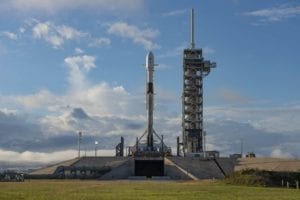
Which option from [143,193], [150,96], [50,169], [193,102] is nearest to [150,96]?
[150,96]

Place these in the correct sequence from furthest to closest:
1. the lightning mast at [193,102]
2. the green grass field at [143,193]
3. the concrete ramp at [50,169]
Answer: the lightning mast at [193,102] → the concrete ramp at [50,169] → the green grass field at [143,193]

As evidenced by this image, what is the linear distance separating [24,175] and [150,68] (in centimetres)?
3959

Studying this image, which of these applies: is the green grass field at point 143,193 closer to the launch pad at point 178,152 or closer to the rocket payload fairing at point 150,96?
the launch pad at point 178,152

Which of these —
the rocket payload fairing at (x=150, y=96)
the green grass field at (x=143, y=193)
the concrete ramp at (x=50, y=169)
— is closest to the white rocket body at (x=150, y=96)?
the rocket payload fairing at (x=150, y=96)

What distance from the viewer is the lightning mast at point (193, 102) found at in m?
150

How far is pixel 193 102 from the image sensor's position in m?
150

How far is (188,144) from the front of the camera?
15050cm

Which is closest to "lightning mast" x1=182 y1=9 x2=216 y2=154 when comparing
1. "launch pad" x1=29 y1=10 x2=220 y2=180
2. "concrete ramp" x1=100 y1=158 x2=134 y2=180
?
"launch pad" x1=29 y1=10 x2=220 y2=180

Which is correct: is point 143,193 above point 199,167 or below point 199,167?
below

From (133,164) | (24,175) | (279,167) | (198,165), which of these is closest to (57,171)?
(24,175)

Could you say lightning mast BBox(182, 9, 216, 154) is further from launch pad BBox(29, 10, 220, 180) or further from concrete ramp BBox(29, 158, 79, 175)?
concrete ramp BBox(29, 158, 79, 175)

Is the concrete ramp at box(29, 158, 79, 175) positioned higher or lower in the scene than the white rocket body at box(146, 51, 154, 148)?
lower

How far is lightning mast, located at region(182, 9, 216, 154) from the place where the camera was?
494 ft

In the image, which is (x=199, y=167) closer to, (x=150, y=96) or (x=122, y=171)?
(x=122, y=171)
